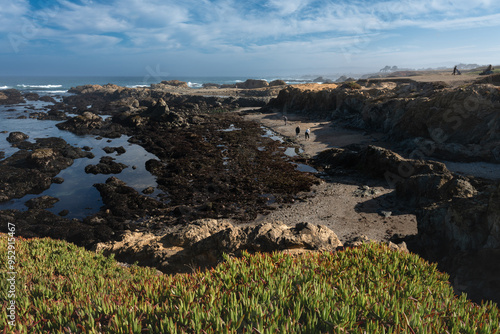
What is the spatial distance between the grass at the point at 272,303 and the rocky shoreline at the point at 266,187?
15.1 ft

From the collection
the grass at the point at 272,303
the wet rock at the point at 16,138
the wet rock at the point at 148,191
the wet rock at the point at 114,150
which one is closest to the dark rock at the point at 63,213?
the wet rock at the point at 148,191

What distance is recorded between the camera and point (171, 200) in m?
20.8

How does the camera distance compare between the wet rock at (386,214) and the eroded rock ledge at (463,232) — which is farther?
the wet rock at (386,214)

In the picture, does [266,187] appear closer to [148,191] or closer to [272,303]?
[148,191]

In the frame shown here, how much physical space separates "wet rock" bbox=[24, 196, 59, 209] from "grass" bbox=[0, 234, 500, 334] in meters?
17.6

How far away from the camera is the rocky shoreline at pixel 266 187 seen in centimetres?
976

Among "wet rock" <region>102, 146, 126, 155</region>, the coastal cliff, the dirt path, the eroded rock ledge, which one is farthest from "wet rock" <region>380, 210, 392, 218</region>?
"wet rock" <region>102, 146, 126, 155</region>

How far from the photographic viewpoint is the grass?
3166mm

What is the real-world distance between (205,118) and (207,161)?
2814cm

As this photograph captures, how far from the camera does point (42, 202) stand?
66.6 ft

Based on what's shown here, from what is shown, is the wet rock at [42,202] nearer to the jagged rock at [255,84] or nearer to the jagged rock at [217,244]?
the jagged rock at [217,244]

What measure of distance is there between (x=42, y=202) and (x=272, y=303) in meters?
22.7

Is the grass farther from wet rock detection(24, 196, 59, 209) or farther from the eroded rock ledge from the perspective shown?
wet rock detection(24, 196, 59, 209)

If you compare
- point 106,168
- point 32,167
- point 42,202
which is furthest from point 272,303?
point 32,167
